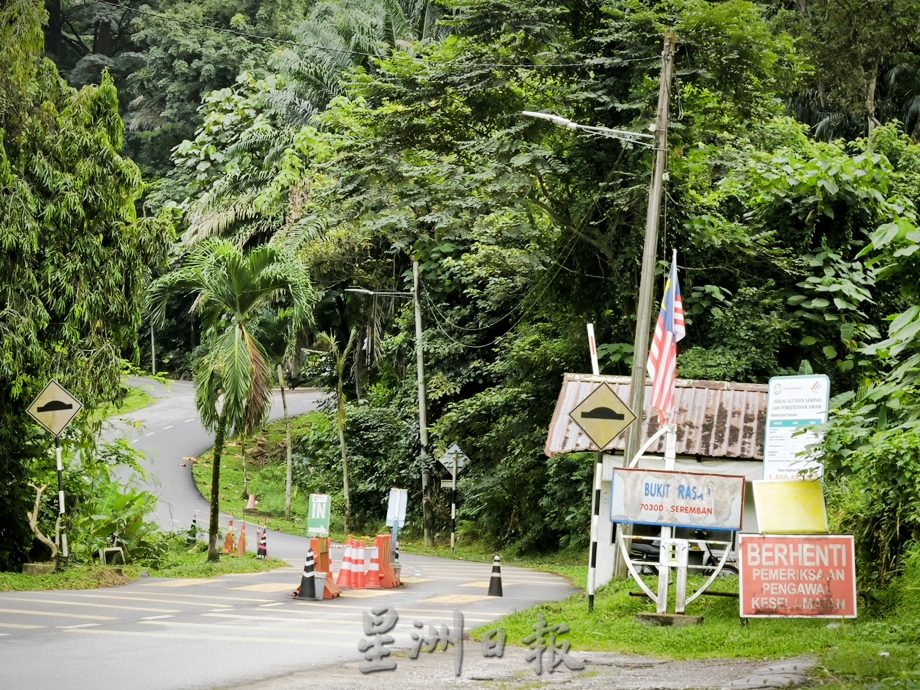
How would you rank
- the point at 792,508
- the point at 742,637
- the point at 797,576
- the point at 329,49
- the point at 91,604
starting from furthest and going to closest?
the point at 329,49, the point at 91,604, the point at 792,508, the point at 797,576, the point at 742,637

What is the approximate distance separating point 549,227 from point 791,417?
1362 centimetres

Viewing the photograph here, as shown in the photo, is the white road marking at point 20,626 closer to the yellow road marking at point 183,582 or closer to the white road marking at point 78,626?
the white road marking at point 78,626

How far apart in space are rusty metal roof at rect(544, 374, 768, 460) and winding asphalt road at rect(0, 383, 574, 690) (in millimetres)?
2898

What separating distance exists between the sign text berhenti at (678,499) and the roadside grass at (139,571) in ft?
32.4

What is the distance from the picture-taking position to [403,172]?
25.7m

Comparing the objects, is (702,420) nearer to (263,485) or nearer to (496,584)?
(496,584)

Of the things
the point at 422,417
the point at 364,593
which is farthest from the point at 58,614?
the point at 422,417

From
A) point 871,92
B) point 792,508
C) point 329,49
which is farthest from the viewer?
point 329,49

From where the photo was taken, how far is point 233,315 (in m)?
23.8

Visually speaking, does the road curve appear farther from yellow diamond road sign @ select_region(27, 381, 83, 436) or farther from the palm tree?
yellow diamond road sign @ select_region(27, 381, 83, 436)

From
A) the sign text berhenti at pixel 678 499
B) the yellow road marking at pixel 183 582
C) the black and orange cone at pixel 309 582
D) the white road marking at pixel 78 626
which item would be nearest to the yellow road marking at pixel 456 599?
the black and orange cone at pixel 309 582

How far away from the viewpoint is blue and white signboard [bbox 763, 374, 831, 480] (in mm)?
15312

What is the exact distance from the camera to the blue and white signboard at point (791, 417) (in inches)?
603

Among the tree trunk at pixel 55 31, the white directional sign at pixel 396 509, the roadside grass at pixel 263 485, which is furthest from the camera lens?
the tree trunk at pixel 55 31
